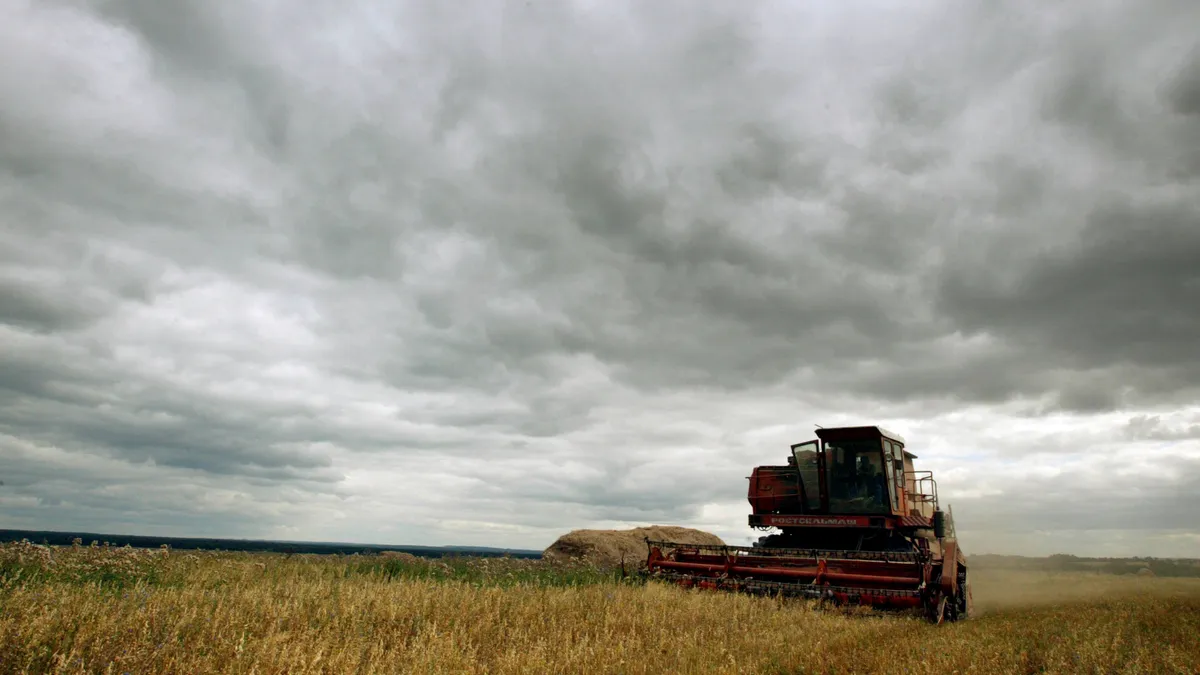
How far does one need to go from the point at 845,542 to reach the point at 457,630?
12306mm

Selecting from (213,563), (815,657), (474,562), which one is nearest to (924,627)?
(815,657)

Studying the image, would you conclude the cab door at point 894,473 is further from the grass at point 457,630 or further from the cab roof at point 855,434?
the grass at point 457,630

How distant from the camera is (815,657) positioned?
7.40 m

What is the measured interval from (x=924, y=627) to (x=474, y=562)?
1021 cm

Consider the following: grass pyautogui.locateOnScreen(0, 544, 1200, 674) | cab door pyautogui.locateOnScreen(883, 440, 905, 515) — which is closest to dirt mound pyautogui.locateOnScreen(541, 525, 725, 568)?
cab door pyautogui.locateOnScreen(883, 440, 905, 515)

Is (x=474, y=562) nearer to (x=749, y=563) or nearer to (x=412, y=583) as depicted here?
(x=412, y=583)

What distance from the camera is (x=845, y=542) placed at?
17.4 metres

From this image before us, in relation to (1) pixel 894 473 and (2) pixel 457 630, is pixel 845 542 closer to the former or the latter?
(1) pixel 894 473

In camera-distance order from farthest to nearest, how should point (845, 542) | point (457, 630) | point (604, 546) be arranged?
1. point (604, 546)
2. point (845, 542)
3. point (457, 630)

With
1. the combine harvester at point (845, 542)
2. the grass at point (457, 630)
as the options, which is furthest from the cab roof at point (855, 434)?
the grass at point (457, 630)

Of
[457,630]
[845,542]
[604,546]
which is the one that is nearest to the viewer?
[457,630]

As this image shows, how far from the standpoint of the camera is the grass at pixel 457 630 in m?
6.03

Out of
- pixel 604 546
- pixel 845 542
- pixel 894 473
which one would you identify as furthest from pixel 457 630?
pixel 604 546

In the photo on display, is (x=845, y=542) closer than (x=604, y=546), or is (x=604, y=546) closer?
(x=845, y=542)
